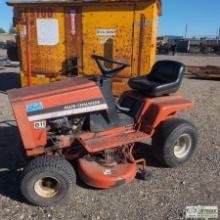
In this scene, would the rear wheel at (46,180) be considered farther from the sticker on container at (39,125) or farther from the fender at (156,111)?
the fender at (156,111)

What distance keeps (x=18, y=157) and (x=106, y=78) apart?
171 cm

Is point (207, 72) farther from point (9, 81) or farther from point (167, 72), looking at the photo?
point (167, 72)

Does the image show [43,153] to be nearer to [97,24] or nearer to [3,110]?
[3,110]

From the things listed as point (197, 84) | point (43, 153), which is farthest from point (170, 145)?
point (197, 84)

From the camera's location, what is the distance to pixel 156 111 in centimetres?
396

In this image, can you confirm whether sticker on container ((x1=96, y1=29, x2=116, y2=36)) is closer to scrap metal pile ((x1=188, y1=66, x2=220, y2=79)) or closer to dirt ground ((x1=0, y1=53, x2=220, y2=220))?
dirt ground ((x1=0, y1=53, x2=220, y2=220))

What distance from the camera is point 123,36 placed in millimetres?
7027

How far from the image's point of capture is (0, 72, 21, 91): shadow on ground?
913 centimetres

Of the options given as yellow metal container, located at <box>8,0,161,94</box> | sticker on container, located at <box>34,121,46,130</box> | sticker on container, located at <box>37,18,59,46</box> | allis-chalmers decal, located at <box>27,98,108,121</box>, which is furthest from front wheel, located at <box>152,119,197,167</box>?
sticker on container, located at <box>37,18,59,46</box>

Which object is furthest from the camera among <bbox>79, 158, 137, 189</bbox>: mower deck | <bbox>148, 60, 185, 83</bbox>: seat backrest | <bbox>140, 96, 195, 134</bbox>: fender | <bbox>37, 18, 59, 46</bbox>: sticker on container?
<bbox>37, 18, 59, 46</bbox>: sticker on container

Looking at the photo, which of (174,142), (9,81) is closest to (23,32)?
(9,81)

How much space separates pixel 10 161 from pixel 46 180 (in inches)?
44.1

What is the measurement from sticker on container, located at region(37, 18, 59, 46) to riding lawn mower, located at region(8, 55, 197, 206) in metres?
3.58

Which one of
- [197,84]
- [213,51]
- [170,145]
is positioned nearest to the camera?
[170,145]
